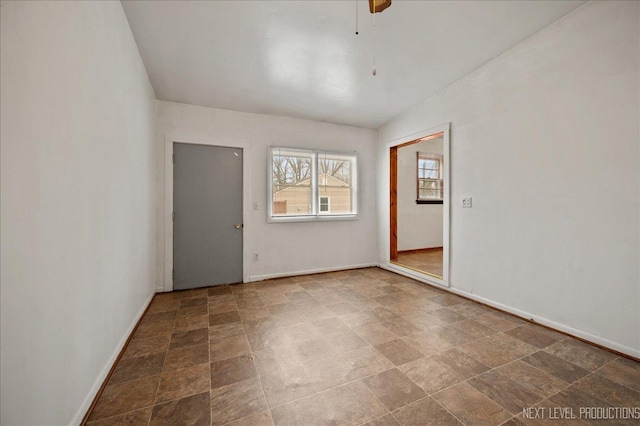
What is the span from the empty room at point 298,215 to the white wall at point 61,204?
0.04 ft

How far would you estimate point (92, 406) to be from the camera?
59.9 inches

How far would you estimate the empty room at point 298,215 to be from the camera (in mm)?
1225

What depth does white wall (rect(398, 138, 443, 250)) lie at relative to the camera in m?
6.32

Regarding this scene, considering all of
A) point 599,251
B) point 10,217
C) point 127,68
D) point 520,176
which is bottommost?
point 599,251

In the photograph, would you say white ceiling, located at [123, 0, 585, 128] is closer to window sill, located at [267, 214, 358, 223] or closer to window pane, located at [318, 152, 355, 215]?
window pane, located at [318, 152, 355, 215]

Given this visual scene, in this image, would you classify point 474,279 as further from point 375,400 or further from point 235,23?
point 235,23

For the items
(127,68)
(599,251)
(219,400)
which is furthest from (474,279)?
(127,68)

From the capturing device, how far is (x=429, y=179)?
6.66 metres

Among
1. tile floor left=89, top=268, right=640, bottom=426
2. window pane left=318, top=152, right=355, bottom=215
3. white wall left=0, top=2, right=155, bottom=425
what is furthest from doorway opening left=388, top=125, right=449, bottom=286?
white wall left=0, top=2, right=155, bottom=425

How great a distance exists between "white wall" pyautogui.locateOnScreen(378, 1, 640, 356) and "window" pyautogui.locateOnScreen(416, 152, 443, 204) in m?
3.22

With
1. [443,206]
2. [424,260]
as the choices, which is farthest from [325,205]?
[424,260]

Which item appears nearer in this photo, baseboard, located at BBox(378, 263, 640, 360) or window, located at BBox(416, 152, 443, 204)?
baseboard, located at BBox(378, 263, 640, 360)

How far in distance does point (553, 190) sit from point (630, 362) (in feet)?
4.69

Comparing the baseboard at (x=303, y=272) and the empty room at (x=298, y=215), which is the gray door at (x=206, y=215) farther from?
the baseboard at (x=303, y=272)
